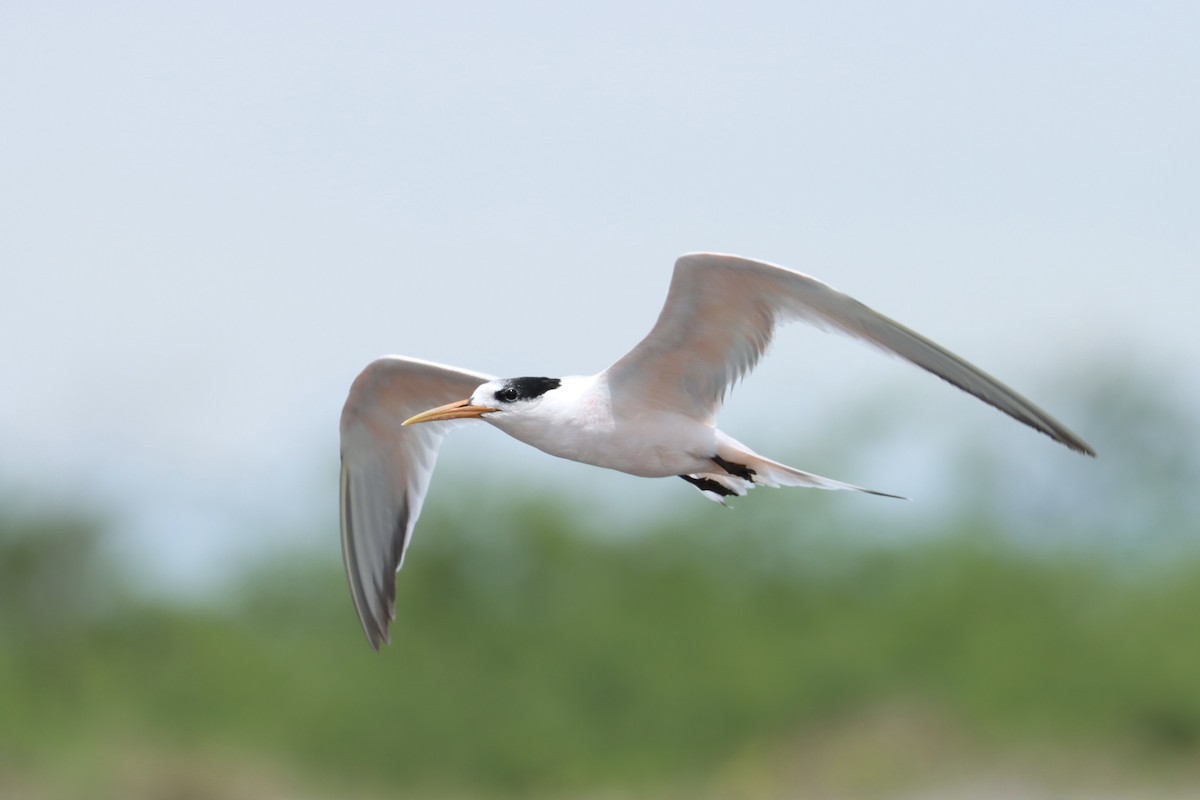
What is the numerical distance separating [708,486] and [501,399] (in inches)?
43.5

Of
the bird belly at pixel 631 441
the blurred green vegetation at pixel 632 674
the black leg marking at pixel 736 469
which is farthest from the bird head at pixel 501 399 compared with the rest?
the blurred green vegetation at pixel 632 674

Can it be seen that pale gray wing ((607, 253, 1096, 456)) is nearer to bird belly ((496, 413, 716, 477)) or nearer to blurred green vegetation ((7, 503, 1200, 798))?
bird belly ((496, 413, 716, 477))

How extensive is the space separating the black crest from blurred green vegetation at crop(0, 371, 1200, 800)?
1246 cm

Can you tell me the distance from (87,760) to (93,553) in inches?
136

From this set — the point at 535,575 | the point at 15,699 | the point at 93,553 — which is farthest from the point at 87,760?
the point at 535,575

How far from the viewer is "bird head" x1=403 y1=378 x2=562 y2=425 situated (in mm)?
6844

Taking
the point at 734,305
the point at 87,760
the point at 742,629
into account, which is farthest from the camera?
the point at 742,629

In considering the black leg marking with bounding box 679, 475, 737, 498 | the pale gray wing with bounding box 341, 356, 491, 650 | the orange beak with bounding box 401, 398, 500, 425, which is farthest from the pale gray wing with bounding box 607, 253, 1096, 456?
the pale gray wing with bounding box 341, 356, 491, 650

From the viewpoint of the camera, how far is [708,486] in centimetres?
739

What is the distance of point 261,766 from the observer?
19.8 metres

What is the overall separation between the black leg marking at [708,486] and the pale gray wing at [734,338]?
0.45 m

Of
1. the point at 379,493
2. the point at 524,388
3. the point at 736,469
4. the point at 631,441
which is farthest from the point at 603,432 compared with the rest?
the point at 379,493

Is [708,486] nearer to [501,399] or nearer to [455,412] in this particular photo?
[501,399]

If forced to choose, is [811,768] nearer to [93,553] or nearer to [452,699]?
[452,699]
